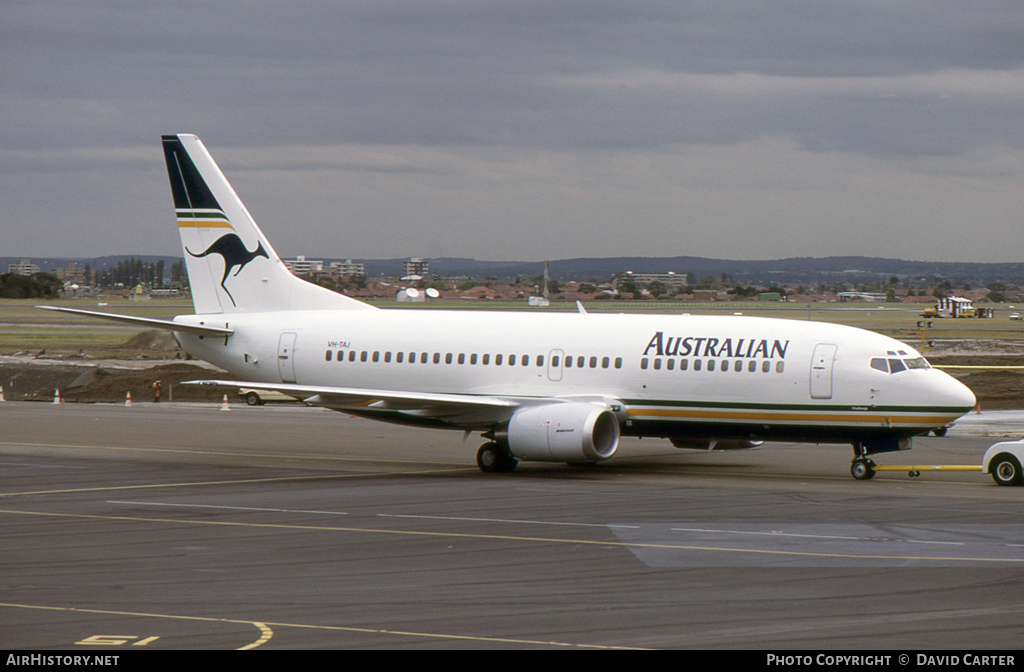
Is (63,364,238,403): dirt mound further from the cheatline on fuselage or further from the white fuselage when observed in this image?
the white fuselage

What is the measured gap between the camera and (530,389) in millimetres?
31797

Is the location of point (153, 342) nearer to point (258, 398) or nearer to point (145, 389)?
point (145, 389)

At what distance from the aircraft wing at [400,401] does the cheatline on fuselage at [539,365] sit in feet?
0.21

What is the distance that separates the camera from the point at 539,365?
104 feet

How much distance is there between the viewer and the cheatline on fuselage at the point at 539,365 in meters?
28.7

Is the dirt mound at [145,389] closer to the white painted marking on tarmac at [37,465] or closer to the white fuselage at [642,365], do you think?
the white fuselage at [642,365]

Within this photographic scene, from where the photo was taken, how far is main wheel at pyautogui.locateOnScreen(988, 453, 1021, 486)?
2795 cm

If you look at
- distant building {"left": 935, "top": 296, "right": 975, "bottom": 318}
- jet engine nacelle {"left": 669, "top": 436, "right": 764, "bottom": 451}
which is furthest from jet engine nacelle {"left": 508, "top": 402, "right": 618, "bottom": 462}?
distant building {"left": 935, "top": 296, "right": 975, "bottom": 318}

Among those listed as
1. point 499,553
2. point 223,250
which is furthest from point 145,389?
point 499,553

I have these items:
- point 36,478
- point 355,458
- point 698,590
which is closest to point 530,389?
point 355,458

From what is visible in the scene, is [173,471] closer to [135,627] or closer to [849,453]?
[135,627]

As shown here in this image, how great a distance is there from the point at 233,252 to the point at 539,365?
37.0 ft

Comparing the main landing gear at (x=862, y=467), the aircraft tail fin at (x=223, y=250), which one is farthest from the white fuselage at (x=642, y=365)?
the aircraft tail fin at (x=223, y=250)

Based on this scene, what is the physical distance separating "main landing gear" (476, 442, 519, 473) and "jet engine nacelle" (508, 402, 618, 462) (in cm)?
84
